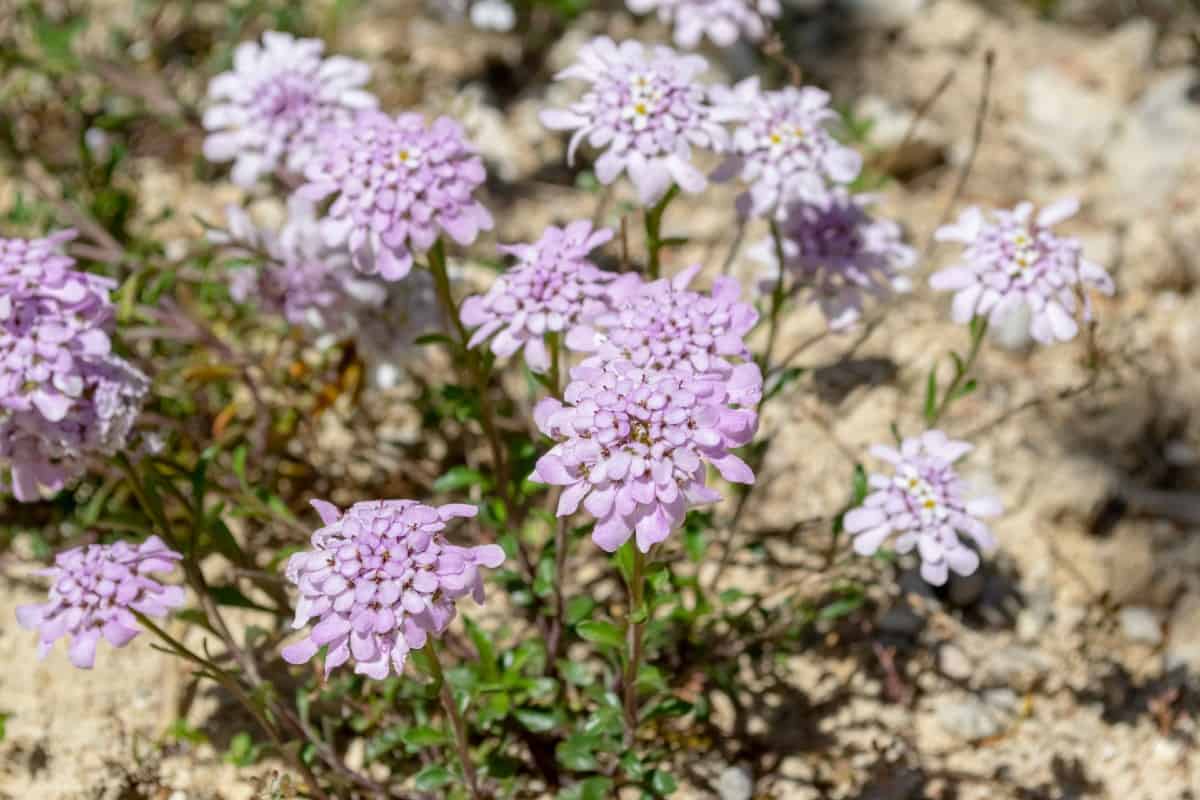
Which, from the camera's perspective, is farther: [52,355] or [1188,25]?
[1188,25]

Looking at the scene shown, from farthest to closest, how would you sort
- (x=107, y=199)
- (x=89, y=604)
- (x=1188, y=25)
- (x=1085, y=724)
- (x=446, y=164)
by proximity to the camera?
(x=1188, y=25), (x=107, y=199), (x=1085, y=724), (x=446, y=164), (x=89, y=604)

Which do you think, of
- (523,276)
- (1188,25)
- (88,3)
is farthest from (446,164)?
(1188,25)

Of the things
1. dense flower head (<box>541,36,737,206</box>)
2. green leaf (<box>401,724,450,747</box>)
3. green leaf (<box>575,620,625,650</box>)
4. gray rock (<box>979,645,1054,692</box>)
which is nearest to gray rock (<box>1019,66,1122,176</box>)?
gray rock (<box>979,645,1054,692</box>)

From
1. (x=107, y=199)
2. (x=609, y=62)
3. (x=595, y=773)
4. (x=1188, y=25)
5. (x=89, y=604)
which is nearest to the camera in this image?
(x=89, y=604)

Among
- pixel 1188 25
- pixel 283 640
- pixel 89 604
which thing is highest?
pixel 1188 25

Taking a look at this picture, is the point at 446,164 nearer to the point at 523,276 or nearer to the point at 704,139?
the point at 523,276

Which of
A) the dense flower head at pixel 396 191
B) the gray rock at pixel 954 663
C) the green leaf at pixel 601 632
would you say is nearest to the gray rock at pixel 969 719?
the gray rock at pixel 954 663
